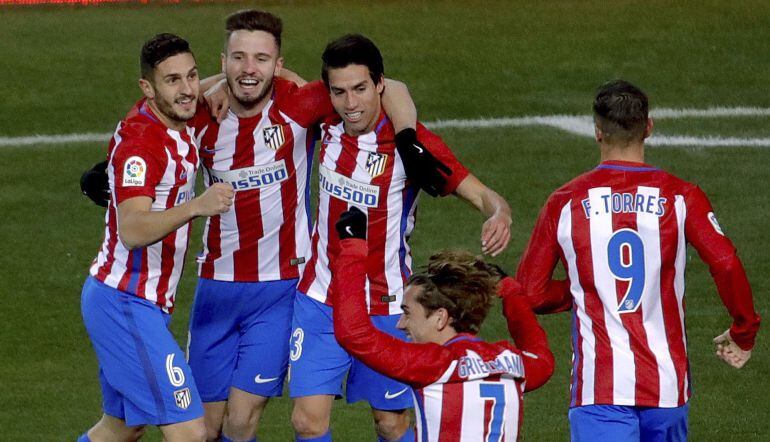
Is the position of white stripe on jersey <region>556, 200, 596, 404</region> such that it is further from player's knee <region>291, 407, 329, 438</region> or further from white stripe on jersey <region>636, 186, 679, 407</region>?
player's knee <region>291, 407, 329, 438</region>

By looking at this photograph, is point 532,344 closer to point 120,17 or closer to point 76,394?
point 76,394

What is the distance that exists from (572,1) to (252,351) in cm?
1372

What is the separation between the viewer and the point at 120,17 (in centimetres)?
2052

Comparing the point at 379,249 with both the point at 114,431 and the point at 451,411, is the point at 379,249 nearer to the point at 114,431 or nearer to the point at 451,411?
the point at 114,431

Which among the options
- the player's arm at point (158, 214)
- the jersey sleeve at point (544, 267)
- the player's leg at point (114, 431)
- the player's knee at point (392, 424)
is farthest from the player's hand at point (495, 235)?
the player's leg at point (114, 431)

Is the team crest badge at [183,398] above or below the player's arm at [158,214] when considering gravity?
below

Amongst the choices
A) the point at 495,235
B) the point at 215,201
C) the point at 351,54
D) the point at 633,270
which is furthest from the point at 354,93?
the point at 633,270

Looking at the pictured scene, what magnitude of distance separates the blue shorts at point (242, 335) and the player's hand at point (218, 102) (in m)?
0.91

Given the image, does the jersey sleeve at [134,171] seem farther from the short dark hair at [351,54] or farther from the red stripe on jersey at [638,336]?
the red stripe on jersey at [638,336]

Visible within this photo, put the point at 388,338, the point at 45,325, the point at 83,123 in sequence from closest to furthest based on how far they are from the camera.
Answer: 1. the point at 388,338
2. the point at 45,325
3. the point at 83,123

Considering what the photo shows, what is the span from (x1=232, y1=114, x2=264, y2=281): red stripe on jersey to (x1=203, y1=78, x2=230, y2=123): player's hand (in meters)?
0.10

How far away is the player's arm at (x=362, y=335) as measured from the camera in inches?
239

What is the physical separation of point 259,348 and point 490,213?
158 cm

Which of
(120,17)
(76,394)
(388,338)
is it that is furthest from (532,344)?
(120,17)
